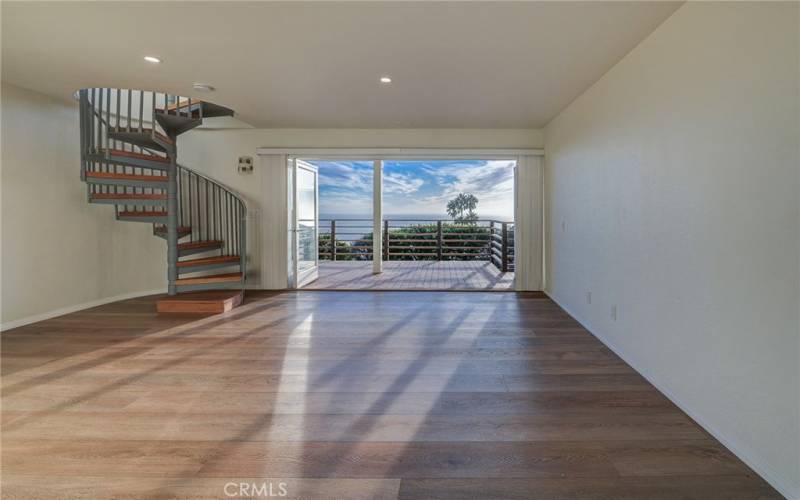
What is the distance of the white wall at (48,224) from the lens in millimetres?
3453

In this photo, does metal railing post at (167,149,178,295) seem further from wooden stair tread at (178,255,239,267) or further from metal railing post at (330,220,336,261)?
metal railing post at (330,220,336,261)

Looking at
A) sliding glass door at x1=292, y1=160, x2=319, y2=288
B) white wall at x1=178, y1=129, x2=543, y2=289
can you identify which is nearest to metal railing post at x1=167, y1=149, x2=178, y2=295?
white wall at x1=178, y1=129, x2=543, y2=289

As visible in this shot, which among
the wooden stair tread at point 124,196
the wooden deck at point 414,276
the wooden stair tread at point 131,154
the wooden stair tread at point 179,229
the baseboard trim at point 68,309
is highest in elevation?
the wooden stair tread at point 131,154

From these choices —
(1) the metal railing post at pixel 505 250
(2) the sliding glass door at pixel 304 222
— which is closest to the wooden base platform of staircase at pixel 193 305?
→ (2) the sliding glass door at pixel 304 222

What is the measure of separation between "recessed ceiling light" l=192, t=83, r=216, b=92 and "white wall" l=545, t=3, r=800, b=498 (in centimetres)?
354

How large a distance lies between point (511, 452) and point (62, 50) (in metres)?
→ 3.98

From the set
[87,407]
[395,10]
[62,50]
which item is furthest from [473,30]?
[87,407]

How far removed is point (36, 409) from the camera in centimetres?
206

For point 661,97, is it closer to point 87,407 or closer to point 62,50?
point 87,407

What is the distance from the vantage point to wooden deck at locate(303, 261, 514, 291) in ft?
18.0

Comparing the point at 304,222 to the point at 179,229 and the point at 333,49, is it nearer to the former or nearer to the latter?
the point at 179,229

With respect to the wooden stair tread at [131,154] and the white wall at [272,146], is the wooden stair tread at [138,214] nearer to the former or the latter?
the wooden stair tread at [131,154]

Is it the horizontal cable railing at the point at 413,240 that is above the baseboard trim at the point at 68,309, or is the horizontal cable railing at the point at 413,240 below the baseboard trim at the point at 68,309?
above

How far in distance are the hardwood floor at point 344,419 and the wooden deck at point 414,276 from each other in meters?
2.06
